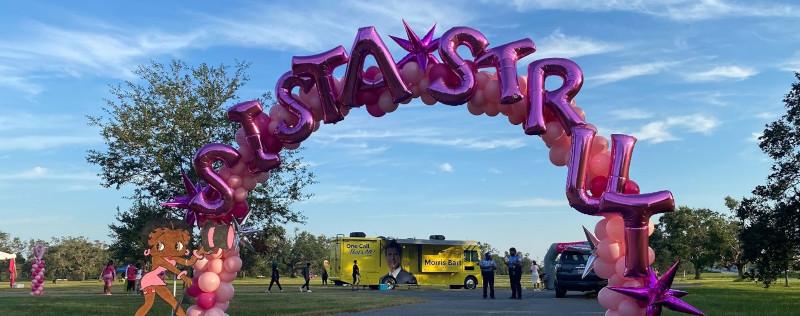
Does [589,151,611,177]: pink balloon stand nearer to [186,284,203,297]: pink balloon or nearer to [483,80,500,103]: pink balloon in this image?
[483,80,500,103]: pink balloon

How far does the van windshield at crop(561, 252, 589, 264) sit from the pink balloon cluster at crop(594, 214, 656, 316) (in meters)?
14.5

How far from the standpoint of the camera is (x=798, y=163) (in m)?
27.5

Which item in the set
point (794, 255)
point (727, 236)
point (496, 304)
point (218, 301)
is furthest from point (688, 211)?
point (218, 301)

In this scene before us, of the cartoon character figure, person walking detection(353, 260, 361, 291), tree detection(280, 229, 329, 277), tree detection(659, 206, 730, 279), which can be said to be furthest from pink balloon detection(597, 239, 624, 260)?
tree detection(280, 229, 329, 277)

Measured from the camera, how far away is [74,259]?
9388cm

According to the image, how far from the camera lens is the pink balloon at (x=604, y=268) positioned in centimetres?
656

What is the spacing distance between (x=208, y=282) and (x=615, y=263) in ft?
15.8

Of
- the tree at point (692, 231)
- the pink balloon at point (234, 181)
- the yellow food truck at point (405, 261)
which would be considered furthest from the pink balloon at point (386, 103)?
the tree at point (692, 231)

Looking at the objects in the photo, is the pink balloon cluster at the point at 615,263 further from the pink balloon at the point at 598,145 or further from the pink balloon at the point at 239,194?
the pink balloon at the point at 239,194

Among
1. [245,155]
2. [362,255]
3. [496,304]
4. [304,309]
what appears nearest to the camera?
[245,155]

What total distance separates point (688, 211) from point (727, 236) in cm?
809

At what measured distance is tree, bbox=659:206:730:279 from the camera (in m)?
70.7

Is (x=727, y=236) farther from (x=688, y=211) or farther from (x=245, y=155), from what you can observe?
(x=245, y=155)

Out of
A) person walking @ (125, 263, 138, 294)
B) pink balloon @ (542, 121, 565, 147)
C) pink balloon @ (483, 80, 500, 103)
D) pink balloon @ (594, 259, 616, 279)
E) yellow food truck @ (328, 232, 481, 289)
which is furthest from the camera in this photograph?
yellow food truck @ (328, 232, 481, 289)
